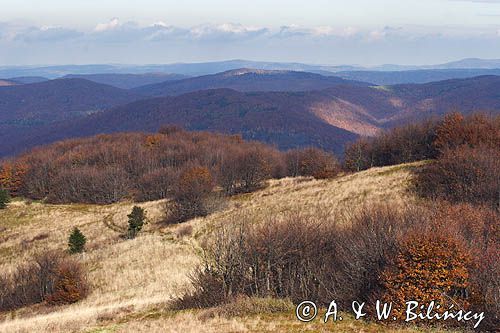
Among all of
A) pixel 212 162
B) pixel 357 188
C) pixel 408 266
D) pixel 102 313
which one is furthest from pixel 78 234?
pixel 212 162

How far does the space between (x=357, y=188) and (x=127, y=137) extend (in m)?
118

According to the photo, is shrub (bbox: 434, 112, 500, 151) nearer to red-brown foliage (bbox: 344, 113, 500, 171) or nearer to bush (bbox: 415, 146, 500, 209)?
red-brown foliage (bbox: 344, 113, 500, 171)

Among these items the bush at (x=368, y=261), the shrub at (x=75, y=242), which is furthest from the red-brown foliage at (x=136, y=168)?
the bush at (x=368, y=261)

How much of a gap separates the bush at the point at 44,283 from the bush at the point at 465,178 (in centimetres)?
2837

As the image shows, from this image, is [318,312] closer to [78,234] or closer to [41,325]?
[41,325]

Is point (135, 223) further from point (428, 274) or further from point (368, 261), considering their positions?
point (428, 274)

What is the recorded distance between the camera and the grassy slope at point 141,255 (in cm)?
1647

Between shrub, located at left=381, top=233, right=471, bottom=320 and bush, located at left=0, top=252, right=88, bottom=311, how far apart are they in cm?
2275

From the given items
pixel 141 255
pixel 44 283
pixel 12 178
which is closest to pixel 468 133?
pixel 141 255

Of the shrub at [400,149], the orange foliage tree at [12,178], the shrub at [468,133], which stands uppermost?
the shrub at [468,133]

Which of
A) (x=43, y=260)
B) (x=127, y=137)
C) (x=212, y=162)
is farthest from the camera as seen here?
(x=127, y=137)

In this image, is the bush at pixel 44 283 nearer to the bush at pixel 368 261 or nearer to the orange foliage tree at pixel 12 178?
the bush at pixel 368 261

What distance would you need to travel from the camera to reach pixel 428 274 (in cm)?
1508

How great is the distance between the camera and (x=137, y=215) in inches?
1890
